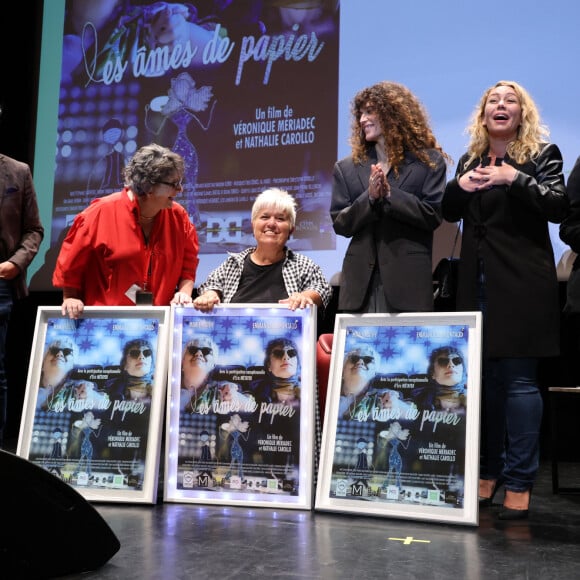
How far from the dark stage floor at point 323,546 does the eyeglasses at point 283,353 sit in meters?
0.56

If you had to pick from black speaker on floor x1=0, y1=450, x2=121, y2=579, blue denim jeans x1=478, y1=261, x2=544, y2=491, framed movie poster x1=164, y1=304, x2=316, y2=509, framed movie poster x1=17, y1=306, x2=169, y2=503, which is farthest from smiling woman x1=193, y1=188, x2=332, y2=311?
black speaker on floor x1=0, y1=450, x2=121, y2=579

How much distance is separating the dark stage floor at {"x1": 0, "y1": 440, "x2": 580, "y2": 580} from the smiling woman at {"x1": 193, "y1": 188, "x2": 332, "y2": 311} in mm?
840

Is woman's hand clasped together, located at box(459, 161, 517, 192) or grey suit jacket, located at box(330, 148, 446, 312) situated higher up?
woman's hand clasped together, located at box(459, 161, 517, 192)

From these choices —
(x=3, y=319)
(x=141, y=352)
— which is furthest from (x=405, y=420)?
(x=3, y=319)

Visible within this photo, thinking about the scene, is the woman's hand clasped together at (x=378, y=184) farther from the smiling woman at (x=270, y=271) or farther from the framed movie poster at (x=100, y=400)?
the framed movie poster at (x=100, y=400)

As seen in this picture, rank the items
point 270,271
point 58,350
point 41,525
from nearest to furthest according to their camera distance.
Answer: point 41,525
point 58,350
point 270,271

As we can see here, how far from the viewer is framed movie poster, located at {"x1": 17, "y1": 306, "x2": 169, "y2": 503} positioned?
2.69 meters

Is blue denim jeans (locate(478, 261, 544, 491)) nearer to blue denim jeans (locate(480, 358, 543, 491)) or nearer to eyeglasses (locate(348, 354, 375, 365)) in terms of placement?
blue denim jeans (locate(480, 358, 543, 491))

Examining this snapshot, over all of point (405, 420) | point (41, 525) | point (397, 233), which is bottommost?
point (41, 525)

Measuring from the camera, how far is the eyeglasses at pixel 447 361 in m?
2.51

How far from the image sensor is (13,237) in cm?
346

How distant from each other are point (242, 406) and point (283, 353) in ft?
0.82

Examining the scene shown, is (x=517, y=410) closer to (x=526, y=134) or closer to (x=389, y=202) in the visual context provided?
(x=389, y=202)

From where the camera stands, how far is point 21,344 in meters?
5.30
